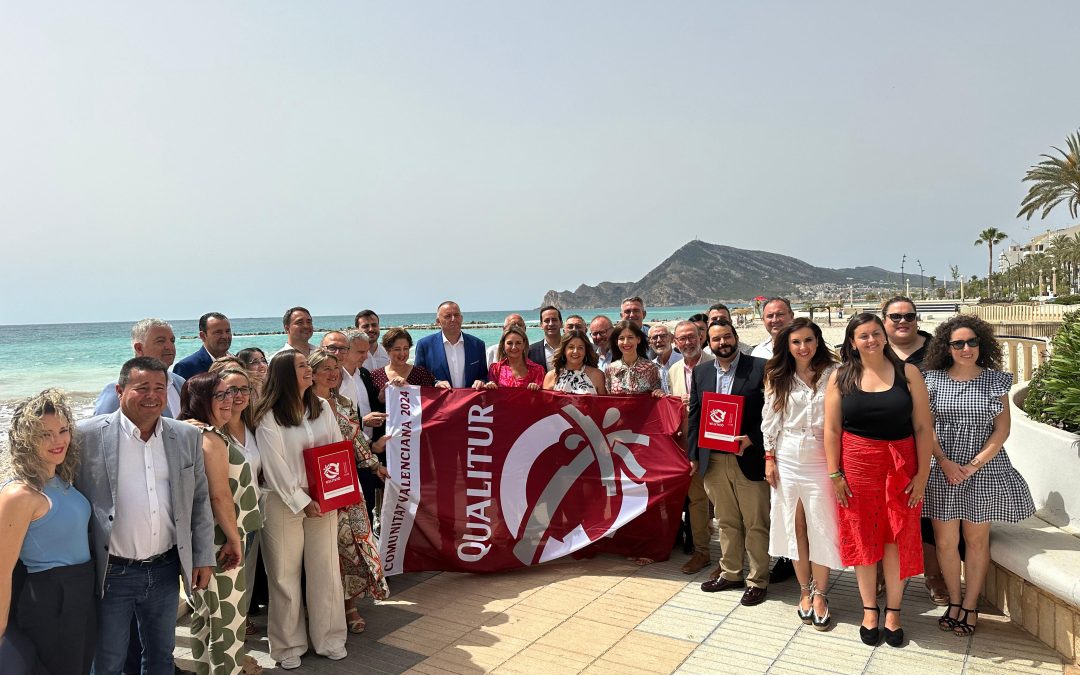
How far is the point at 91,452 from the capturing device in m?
2.97

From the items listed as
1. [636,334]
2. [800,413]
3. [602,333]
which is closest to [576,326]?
[636,334]

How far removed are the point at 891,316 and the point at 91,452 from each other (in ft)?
15.8

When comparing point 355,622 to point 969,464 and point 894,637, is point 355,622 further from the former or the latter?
point 969,464

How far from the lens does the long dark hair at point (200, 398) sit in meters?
3.54

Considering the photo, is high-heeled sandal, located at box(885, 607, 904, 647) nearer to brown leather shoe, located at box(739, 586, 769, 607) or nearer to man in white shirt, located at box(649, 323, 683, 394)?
brown leather shoe, located at box(739, 586, 769, 607)

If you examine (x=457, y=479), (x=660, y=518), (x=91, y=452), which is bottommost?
(x=660, y=518)

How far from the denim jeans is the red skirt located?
3.72 meters

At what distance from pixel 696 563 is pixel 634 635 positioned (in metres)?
1.28

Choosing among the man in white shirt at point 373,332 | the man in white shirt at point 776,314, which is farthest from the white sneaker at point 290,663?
the man in white shirt at point 776,314

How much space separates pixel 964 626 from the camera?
4.07m

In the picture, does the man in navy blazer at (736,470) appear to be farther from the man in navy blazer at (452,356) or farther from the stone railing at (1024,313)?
the stone railing at (1024,313)

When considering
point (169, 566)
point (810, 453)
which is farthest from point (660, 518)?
point (169, 566)

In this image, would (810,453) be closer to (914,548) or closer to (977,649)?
(914,548)

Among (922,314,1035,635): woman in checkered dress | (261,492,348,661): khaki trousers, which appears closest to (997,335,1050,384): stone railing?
(922,314,1035,635): woman in checkered dress
